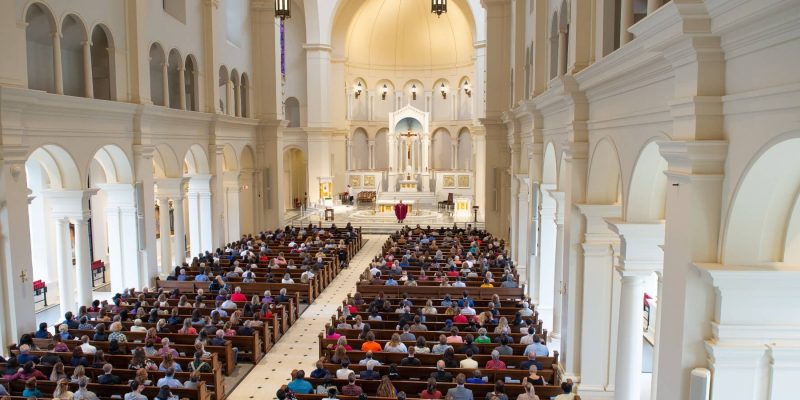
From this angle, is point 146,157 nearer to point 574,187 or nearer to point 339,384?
point 339,384

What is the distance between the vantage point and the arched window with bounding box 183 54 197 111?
22.8 m

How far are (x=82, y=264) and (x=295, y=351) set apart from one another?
6697 millimetres

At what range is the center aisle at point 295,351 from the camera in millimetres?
12242

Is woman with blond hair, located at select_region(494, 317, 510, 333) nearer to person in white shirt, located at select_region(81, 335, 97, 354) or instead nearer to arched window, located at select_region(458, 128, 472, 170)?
person in white shirt, located at select_region(81, 335, 97, 354)

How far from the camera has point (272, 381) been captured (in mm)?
12578

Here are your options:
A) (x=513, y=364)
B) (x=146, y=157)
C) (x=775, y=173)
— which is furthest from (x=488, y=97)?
(x=775, y=173)

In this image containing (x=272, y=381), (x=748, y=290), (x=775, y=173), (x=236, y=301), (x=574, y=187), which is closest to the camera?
(x=775, y=173)

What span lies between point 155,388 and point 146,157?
10484mm

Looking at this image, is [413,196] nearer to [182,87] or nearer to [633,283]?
[182,87]

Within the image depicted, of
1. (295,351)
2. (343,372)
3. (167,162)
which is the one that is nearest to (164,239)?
(167,162)

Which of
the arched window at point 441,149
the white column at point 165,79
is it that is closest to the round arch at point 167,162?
the white column at point 165,79

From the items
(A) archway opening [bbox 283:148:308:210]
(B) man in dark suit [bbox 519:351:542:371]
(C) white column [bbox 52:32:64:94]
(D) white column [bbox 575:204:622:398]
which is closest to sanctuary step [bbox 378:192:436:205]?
(A) archway opening [bbox 283:148:308:210]

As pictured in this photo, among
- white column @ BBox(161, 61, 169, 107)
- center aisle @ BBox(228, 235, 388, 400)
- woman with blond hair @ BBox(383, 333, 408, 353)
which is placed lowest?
center aisle @ BBox(228, 235, 388, 400)

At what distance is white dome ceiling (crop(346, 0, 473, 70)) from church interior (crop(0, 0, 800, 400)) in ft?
51.4
